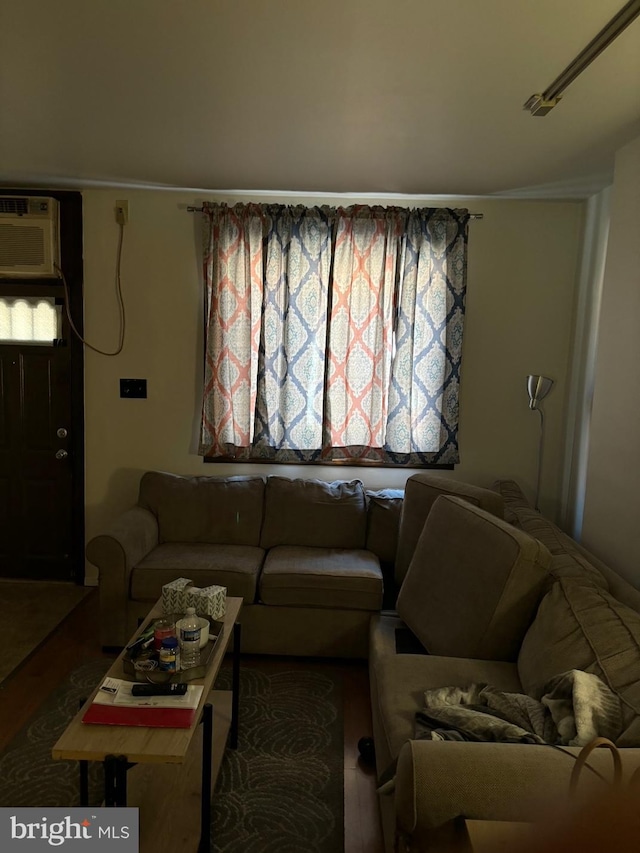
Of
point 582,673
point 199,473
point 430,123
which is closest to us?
point 582,673

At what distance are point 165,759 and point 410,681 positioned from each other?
2.77ft

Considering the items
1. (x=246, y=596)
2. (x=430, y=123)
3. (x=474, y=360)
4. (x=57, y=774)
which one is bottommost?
(x=57, y=774)

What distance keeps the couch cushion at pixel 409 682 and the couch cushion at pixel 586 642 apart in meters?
0.11

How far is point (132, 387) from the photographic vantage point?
3.66m

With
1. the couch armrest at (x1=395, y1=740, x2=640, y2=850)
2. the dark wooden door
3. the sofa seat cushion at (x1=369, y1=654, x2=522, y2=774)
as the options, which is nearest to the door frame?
the dark wooden door

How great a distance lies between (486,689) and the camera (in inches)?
72.5

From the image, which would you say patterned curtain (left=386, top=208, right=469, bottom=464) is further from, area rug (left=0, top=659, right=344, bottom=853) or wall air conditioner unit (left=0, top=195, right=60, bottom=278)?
wall air conditioner unit (left=0, top=195, right=60, bottom=278)

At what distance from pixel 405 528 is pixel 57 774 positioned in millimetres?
1786

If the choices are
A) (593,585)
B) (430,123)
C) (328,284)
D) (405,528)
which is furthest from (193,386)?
(593,585)

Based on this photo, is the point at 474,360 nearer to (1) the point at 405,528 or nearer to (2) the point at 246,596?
(1) the point at 405,528

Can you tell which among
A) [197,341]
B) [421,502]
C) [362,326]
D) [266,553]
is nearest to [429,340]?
[362,326]

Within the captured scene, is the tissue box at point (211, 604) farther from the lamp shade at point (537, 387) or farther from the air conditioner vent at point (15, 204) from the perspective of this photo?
the air conditioner vent at point (15, 204)

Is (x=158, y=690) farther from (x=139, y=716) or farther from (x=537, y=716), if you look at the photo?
(x=537, y=716)

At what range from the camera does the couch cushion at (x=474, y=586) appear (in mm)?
2053
